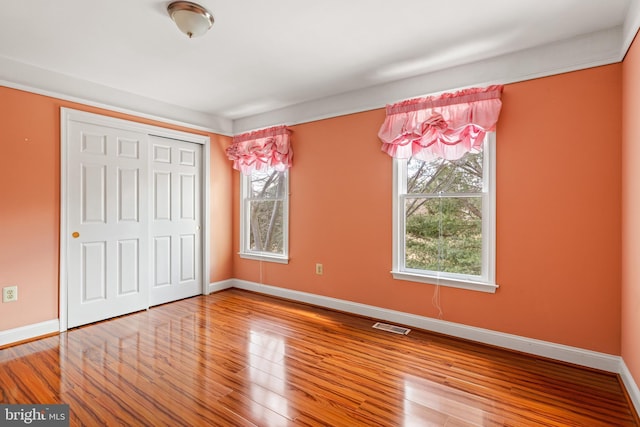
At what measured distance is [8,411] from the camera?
1949 millimetres

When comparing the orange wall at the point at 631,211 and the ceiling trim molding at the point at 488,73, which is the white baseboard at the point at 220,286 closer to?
the ceiling trim molding at the point at 488,73

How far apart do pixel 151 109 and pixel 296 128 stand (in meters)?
1.73

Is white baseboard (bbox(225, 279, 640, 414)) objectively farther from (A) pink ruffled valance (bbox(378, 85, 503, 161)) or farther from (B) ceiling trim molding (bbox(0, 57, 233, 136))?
(B) ceiling trim molding (bbox(0, 57, 233, 136))

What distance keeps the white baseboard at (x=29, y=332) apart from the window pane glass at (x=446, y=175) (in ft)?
12.1

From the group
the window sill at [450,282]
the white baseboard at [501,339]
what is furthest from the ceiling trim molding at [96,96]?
the window sill at [450,282]

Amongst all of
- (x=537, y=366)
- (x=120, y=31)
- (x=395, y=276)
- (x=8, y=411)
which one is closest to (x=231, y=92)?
(x=120, y=31)

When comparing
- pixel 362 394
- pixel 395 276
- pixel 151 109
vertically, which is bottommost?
pixel 362 394

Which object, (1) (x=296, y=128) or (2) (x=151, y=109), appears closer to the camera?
(2) (x=151, y=109)

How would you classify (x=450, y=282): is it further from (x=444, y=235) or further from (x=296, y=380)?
(x=296, y=380)

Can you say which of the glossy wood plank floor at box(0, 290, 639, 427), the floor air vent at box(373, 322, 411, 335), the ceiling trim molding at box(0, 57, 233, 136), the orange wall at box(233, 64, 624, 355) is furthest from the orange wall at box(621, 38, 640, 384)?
the ceiling trim molding at box(0, 57, 233, 136)

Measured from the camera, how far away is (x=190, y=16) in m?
2.14

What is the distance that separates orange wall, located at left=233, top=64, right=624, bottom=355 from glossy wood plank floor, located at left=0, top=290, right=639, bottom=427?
34 cm

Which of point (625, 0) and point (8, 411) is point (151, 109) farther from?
point (625, 0)

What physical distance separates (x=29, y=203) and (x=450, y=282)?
12.9 feet
